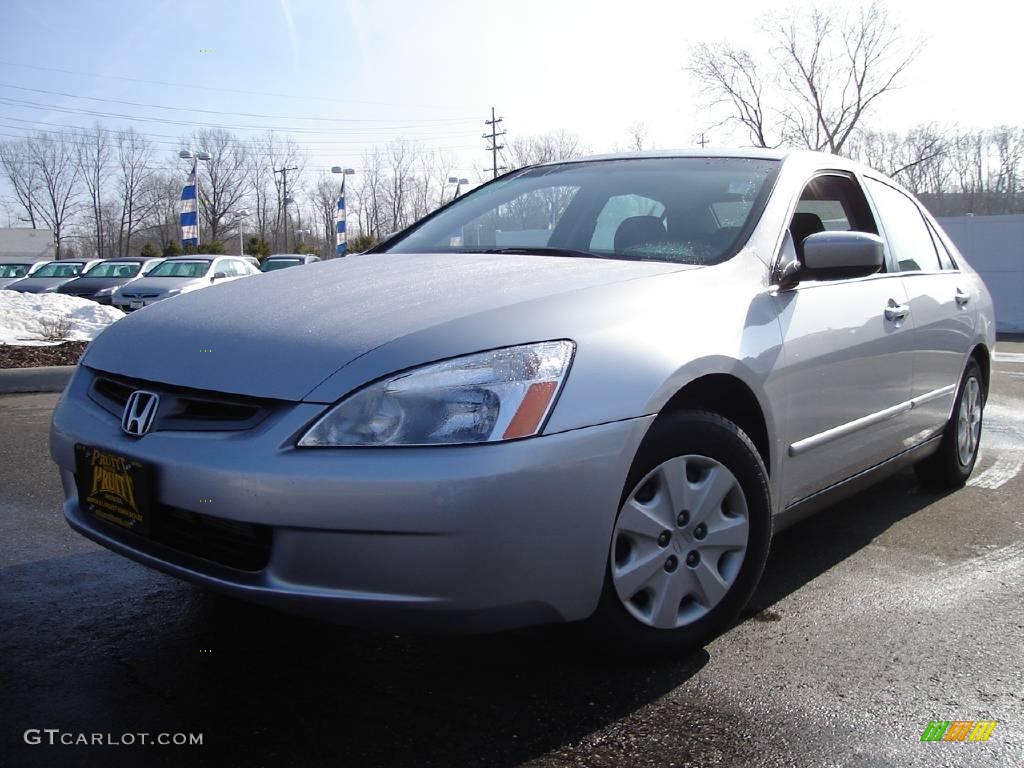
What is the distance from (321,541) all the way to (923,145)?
188 ft

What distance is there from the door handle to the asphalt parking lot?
3.01ft

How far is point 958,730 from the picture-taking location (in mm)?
2197

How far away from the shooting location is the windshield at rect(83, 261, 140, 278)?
23.5 metres

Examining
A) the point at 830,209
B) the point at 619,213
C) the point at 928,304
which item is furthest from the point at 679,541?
the point at 928,304

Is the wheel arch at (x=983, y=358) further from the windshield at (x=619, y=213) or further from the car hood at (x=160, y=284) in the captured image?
the car hood at (x=160, y=284)

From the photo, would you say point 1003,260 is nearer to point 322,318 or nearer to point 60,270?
point 322,318

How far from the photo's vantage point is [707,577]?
2.52 meters

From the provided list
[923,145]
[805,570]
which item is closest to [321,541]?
[805,570]

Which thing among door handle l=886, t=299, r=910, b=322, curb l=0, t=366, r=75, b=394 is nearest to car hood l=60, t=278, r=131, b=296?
curb l=0, t=366, r=75, b=394

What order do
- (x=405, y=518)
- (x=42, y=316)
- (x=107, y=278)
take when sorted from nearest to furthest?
(x=405, y=518) < (x=42, y=316) < (x=107, y=278)

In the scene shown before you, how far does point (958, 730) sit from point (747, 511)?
0.74 m

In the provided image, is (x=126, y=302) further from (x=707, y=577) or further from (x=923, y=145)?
(x=923, y=145)

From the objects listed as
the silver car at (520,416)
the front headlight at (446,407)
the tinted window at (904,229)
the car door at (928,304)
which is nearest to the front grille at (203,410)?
the silver car at (520,416)
